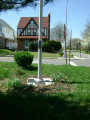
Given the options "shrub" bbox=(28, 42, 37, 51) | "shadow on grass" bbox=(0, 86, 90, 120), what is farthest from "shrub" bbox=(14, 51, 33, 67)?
"shrub" bbox=(28, 42, 37, 51)

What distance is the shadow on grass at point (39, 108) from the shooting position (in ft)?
11.5

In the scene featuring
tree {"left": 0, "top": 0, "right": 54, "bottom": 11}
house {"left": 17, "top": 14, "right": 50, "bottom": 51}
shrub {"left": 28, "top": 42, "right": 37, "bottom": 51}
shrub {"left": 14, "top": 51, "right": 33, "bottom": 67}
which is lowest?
shrub {"left": 14, "top": 51, "right": 33, "bottom": 67}

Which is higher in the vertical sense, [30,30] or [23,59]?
[30,30]

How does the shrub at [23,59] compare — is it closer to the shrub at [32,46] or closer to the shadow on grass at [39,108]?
the shadow on grass at [39,108]

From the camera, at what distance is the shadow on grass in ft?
11.5

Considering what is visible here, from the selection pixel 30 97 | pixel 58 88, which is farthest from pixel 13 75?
pixel 30 97

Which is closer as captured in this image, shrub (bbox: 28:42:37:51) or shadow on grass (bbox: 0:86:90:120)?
shadow on grass (bbox: 0:86:90:120)

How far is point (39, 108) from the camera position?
3.90 metres

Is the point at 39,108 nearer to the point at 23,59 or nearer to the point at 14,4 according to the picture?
the point at 14,4

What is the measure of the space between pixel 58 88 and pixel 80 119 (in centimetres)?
239

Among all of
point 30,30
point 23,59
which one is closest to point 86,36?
point 30,30

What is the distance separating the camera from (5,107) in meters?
3.90

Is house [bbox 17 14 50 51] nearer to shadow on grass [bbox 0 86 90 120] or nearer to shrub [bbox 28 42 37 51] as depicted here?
shrub [bbox 28 42 37 51]

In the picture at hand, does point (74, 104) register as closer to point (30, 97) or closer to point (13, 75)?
point (30, 97)
